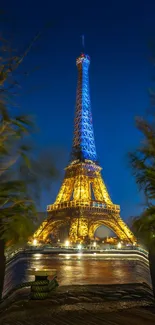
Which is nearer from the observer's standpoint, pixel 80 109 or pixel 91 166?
pixel 91 166

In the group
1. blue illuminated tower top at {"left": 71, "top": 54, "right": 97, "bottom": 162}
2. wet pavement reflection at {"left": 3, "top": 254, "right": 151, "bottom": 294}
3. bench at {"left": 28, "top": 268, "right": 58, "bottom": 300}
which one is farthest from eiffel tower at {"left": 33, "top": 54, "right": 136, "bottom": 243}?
bench at {"left": 28, "top": 268, "right": 58, "bottom": 300}

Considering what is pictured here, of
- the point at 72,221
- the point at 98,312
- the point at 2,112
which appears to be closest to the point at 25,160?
the point at 2,112

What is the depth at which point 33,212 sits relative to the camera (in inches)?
191

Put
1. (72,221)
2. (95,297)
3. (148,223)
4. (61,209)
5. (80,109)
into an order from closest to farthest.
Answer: (148,223) → (95,297) → (72,221) → (61,209) → (80,109)

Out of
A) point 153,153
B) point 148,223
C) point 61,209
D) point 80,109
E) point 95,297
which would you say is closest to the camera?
point 148,223

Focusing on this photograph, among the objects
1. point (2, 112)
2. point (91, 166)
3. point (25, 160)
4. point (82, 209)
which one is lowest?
point (25, 160)

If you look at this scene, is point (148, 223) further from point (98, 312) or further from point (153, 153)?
point (98, 312)

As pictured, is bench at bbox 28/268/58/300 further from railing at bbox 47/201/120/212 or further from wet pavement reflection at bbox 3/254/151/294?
railing at bbox 47/201/120/212

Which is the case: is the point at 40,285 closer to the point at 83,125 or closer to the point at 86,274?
the point at 86,274

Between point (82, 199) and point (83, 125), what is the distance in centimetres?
1715

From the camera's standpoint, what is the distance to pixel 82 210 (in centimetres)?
4091

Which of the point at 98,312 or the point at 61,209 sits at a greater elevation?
the point at 61,209

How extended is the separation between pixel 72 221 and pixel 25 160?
3618 centimetres

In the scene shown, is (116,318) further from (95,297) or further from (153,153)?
(153,153)
